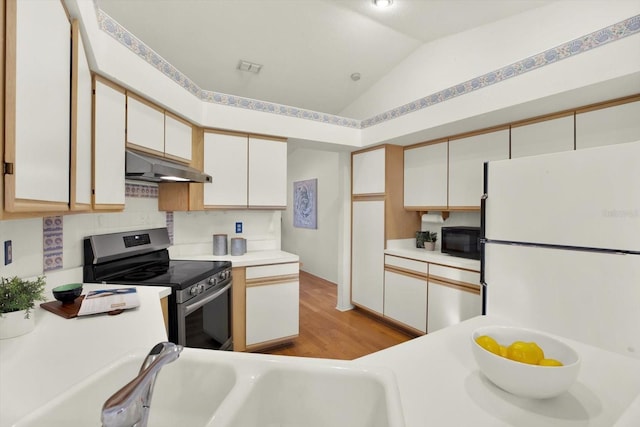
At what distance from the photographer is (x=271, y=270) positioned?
262 cm

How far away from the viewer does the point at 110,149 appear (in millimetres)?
1574

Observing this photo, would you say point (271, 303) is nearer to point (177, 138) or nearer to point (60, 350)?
point (177, 138)

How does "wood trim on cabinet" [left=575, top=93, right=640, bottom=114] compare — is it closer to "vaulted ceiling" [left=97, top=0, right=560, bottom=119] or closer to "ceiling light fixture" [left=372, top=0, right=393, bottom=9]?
"vaulted ceiling" [left=97, top=0, right=560, bottom=119]

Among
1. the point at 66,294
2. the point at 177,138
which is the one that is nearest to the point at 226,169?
the point at 177,138

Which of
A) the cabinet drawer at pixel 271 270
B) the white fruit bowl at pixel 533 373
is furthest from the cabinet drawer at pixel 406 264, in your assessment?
the white fruit bowl at pixel 533 373

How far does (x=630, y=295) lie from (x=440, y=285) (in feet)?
4.59

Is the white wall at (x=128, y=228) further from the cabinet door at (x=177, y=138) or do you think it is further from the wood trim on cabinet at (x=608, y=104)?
the wood trim on cabinet at (x=608, y=104)

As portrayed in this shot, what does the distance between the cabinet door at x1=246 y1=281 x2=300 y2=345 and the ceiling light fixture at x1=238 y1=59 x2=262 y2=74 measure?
2533 mm

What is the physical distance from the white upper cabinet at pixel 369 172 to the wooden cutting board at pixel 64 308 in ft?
9.18

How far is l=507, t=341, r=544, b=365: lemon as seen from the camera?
71 cm

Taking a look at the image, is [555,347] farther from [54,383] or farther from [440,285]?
[440,285]

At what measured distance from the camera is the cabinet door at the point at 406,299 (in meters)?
2.89

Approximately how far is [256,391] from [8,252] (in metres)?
1.41

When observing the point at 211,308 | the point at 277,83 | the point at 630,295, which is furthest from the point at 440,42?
the point at 211,308
